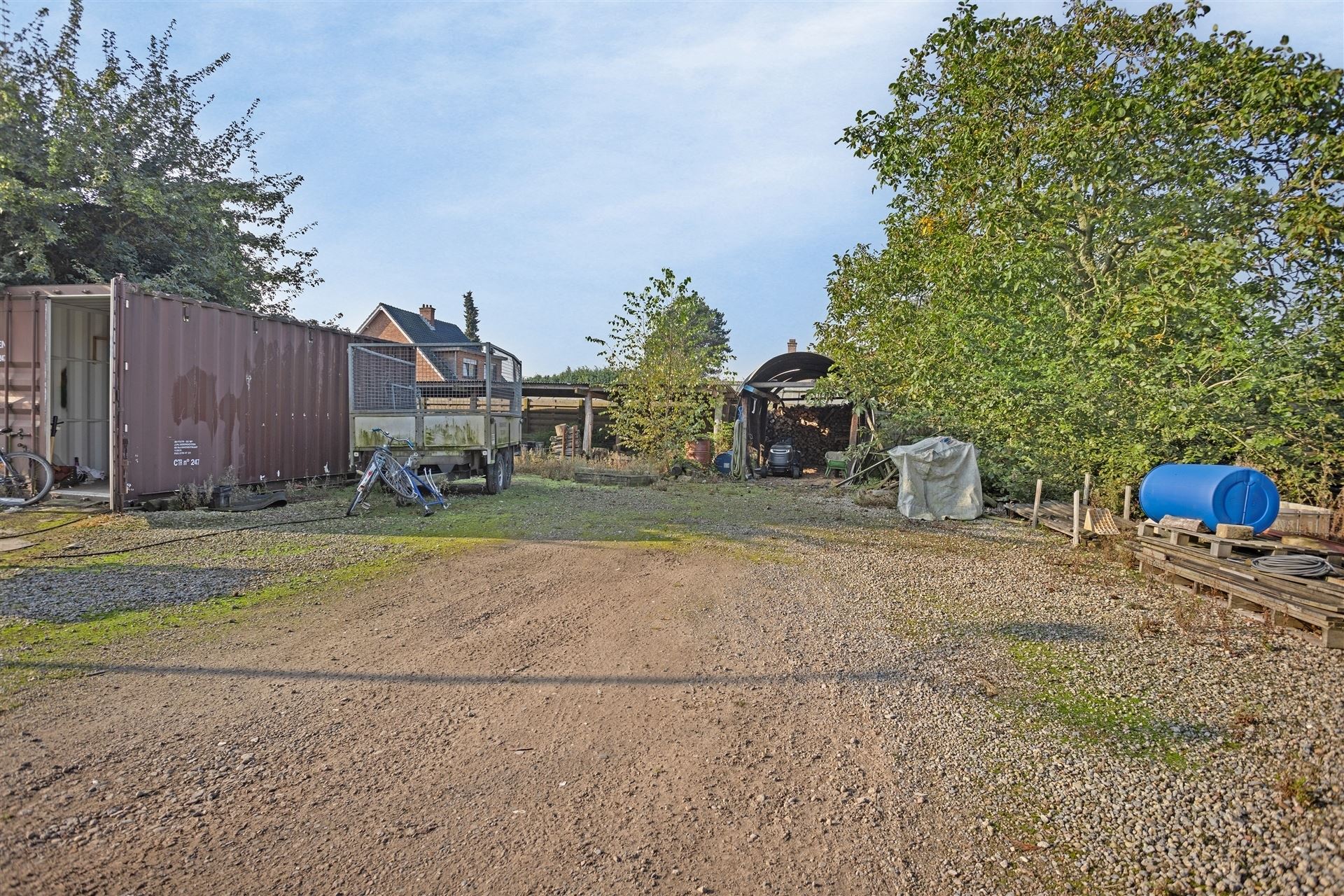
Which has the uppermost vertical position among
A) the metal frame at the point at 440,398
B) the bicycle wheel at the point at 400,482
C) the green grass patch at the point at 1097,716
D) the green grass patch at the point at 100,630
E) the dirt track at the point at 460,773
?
the metal frame at the point at 440,398

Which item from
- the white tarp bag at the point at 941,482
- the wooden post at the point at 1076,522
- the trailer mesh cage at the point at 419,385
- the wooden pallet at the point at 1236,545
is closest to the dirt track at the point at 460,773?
the wooden pallet at the point at 1236,545

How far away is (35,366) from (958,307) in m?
12.5

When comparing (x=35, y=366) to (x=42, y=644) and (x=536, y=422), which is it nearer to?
(x=42, y=644)

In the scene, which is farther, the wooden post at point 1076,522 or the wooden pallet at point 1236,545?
the wooden post at point 1076,522

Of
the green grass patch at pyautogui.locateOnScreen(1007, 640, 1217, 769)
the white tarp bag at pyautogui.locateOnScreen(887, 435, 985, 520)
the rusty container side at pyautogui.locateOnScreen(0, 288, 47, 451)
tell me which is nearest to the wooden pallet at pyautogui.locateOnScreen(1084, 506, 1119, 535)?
the white tarp bag at pyautogui.locateOnScreen(887, 435, 985, 520)

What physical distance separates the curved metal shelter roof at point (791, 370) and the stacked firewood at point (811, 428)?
243cm

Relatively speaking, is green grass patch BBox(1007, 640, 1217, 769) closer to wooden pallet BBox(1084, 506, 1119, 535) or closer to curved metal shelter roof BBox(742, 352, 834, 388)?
wooden pallet BBox(1084, 506, 1119, 535)

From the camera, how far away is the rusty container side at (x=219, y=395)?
873 centimetres

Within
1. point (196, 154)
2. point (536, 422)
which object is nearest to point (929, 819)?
point (196, 154)

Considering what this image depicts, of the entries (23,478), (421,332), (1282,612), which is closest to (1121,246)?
(1282,612)

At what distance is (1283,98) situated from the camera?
773cm

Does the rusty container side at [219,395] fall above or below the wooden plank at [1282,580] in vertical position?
above

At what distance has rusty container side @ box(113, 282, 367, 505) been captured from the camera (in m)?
8.73

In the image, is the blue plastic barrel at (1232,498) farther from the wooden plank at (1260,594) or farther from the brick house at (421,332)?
the brick house at (421,332)
